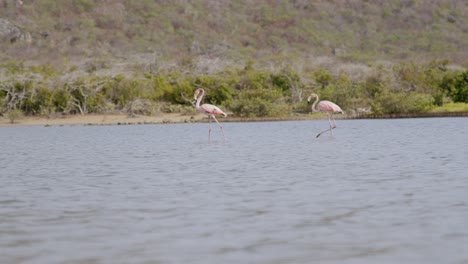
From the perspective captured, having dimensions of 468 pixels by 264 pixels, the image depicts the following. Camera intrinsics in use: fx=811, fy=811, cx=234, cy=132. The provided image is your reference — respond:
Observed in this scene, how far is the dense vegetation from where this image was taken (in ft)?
153

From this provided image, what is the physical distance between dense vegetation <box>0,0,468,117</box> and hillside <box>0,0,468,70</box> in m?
0.13

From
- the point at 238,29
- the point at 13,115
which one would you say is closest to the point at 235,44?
the point at 238,29

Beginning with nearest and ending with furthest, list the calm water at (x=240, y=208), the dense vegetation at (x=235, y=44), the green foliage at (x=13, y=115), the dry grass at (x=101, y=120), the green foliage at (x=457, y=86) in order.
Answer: the calm water at (x=240, y=208) < the dry grass at (x=101, y=120) < the green foliage at (x=13, y=115) < the green foliage at (x=457, y=86) < the dense vegetation at (x=235, y=44)

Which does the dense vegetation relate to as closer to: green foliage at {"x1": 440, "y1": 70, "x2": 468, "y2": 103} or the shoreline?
green foliage at {"x1": 440, "y1": 70, "x2": 468, "y2": 103}

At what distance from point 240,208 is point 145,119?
31.4 meters

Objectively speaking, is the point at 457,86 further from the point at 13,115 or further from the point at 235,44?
the point at 235,44

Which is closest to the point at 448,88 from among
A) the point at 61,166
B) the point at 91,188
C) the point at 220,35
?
the point at 61,166

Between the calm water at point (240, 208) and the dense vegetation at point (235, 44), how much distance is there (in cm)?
2996

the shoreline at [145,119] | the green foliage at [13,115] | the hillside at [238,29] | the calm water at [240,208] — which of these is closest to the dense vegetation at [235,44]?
the hillside at [238,29]

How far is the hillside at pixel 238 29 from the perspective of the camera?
259ft

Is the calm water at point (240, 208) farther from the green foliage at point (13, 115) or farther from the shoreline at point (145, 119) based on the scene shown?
the green foliage at point (13, 115)

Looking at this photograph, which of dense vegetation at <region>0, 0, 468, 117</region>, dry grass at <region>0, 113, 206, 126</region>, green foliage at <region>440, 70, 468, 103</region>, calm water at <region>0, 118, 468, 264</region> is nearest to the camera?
calm water at <region>0, 118, 468, 264</region>

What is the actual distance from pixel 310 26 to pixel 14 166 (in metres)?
75.1

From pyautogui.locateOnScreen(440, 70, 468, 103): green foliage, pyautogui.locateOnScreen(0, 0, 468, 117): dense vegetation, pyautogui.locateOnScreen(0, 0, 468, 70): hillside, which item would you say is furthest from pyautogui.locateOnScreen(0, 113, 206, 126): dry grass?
pyautogui.locateOnScreen(0, 0, 468, 70): hillside
